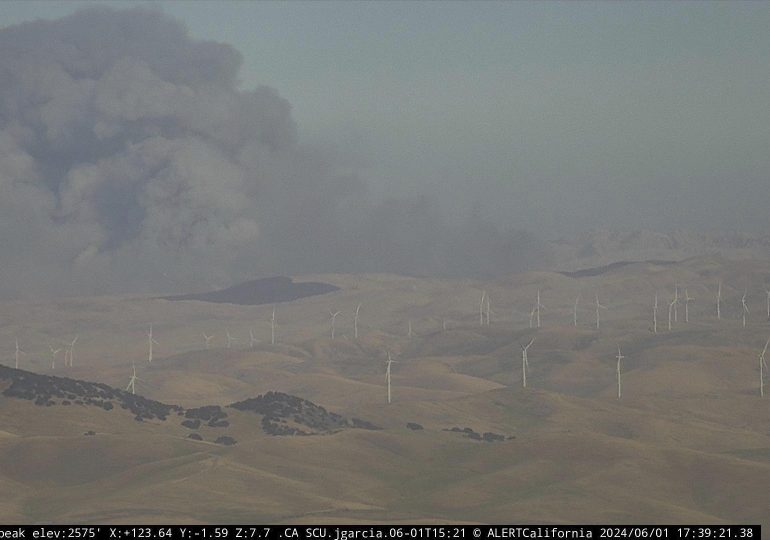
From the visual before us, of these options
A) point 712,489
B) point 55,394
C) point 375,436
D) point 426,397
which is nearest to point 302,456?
point 375,436

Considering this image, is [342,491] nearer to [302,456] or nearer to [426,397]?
[302,456]

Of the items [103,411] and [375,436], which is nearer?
[375,436]

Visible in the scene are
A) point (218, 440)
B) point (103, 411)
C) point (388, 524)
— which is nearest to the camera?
point (388, 524)

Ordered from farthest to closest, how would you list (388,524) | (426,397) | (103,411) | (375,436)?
1. (426,397)
2. (103,411)
3. (375,436)
4. (388,524)

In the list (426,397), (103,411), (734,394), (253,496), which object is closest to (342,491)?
(253,496)

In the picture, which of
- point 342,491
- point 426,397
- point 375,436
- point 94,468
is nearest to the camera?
point 342,491

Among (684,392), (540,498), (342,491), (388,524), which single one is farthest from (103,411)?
(684,392)

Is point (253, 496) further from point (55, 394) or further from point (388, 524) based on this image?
point (55, 394)

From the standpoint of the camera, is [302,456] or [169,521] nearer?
[169,521]

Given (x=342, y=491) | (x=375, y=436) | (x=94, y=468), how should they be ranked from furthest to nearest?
(x=375, y=436) < (x=94, y=468) < (x=342, y=491)
